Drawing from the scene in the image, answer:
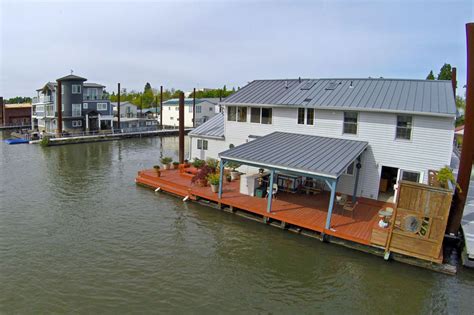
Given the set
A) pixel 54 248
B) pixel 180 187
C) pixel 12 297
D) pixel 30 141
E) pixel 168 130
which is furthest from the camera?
pixel 168 130

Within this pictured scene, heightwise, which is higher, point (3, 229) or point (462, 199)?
point (462, 199)

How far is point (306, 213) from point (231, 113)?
10.4 metres

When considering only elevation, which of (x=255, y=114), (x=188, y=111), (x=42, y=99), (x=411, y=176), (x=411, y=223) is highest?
(x=42, y=99)

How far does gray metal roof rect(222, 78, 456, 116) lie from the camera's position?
1666cm

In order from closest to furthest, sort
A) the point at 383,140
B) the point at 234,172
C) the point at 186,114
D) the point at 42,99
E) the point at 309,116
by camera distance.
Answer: the point at 383,140 → the point at 309,116 → the point at 234,172 → the point at 42,99 → the point at 186,114

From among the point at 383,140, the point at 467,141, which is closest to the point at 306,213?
the point at 383,140

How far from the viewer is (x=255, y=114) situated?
22297mm

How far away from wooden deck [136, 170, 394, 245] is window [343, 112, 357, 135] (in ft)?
12.6

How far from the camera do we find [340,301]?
10328mm

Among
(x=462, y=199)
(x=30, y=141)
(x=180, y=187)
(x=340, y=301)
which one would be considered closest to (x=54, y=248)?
(x=180, y=187)

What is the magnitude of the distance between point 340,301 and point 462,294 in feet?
13.5

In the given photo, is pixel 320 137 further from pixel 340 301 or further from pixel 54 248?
pixel 54 248

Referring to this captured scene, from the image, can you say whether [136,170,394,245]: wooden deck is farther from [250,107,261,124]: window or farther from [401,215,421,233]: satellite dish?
[250,107,261,124]: window

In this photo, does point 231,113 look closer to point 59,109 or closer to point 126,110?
point 59,109
